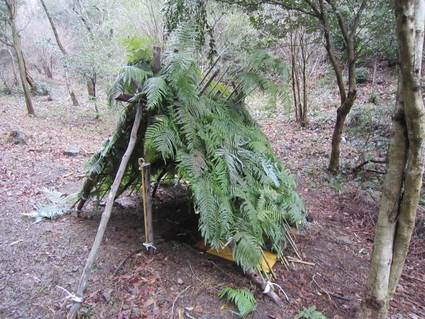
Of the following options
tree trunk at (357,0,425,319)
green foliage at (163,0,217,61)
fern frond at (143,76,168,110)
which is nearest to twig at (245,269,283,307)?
tree trunk at (357,0,425,319)

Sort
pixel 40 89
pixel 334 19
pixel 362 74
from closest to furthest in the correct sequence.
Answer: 1. pixel 334 19
2. pixel 362 74
3. pixel 40 89

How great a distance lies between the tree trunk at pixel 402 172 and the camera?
1547mm

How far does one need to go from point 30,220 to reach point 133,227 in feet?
4.57

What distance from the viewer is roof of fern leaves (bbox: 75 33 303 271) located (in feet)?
7.68

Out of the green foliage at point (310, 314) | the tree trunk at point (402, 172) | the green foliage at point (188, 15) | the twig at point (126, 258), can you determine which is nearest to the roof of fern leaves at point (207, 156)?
the green foliage at point (310, 314)

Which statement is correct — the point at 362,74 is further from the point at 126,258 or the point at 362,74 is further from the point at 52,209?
the point at 52,209

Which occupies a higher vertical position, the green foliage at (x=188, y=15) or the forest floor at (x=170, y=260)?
the green foliage at (x=188, y=15)

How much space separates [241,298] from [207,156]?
1.29 meters

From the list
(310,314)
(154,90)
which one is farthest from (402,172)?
(154,90)

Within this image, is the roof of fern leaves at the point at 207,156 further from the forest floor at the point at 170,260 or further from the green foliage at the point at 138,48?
the forest floor at the point at 170,260

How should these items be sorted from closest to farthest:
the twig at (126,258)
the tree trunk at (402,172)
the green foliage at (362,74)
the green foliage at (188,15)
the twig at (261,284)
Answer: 1. the tree trunk at (402,172)
2. the twig at (261,284)
3. the twig at (126,258)
4. the green foliage at (188,15)
5. the green foliage at (362,74)

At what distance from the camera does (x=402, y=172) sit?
1747mm

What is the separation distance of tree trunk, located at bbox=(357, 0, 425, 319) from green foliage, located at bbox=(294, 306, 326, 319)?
284 millimetres

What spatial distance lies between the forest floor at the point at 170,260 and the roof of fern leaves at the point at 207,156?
40 cm
